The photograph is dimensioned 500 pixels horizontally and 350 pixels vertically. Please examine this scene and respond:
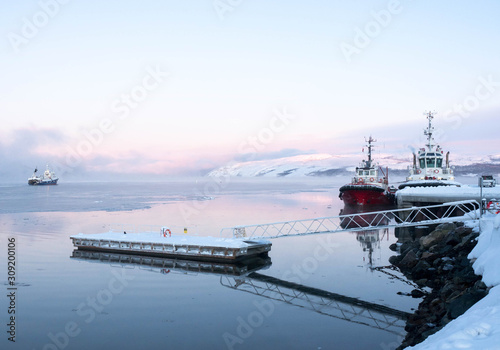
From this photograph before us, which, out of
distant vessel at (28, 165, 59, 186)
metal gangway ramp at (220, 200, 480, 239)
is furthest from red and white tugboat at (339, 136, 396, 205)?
distant vessel at (28, 165, 59, 186)

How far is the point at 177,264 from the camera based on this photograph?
23953 mm

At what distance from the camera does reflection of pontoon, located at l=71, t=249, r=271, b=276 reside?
2248cm

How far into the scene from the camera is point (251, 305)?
16.8 meters

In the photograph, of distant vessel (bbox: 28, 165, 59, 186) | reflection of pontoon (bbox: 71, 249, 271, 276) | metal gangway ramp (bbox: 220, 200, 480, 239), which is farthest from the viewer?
distant vessel (bbox: 28, 165, 59, 186)

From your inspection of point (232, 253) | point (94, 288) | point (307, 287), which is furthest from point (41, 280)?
point (307, 287)

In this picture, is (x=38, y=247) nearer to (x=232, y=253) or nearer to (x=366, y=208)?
(x=232, y=253)

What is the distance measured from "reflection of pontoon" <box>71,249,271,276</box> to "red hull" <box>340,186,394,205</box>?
1491 inches

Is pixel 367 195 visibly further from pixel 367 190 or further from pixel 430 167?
pixel 430 167

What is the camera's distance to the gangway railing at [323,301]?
583 inches

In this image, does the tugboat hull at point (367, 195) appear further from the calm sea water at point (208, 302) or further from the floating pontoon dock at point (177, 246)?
the floating pontoon dock at point (177, 246)

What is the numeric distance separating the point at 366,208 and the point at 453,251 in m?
39.6

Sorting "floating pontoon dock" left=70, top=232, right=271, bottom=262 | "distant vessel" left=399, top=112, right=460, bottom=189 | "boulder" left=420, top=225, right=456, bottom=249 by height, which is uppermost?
"distant vessel" left=399, top=112, right=460, bottom=189

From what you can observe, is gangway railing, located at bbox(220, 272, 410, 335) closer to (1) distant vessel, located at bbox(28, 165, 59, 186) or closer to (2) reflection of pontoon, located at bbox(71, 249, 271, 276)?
(2) reflection of pontoon, located at bbox(71, 249, 271, 276)

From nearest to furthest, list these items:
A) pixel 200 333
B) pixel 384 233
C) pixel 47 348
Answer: pixel 47 348
pixel 200 333
pixel 384 233
